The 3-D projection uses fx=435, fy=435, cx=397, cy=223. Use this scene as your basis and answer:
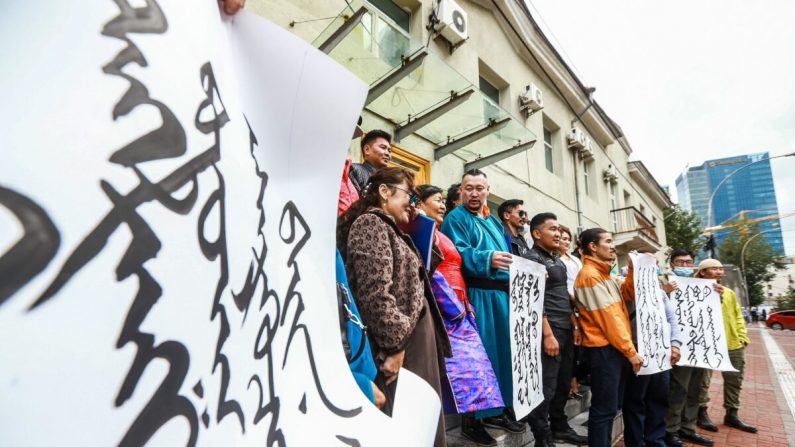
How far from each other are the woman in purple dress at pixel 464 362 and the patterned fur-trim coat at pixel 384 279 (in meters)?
0.44

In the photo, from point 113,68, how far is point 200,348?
1.17 ft

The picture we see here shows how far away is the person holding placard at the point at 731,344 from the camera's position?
4414mm

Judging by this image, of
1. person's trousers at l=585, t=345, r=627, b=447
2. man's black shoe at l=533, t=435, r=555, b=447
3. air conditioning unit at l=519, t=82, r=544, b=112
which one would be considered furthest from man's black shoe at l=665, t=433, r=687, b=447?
air conditioning unit at l=519, t=82, r=544, b=112

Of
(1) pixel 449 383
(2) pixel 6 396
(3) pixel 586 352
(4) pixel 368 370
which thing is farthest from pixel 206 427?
(3) pixel 586 352

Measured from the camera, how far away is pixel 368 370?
51.8 inches

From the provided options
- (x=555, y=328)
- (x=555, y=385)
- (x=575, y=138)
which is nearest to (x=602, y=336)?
(x=555, y=328)

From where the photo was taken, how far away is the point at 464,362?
84.4 inches

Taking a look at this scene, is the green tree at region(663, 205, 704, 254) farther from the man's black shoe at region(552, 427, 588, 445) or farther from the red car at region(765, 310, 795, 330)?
the man's black shoe at region(552, 427, 588, 445)

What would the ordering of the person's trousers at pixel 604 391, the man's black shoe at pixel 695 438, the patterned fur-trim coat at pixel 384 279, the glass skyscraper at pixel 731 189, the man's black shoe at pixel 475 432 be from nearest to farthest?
the patterned fur-trim coat at pixel 384 279 < the man's black shoe at pixel 475 432 < the person's trousers at pixel 604 391 < the man's black shoe at pixel 695 438 < the glass skyscraper at pixel 731 189

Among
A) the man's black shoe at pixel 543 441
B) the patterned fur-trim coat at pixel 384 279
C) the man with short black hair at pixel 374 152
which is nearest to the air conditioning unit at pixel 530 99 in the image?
the man with short black hair at pixel 374 152

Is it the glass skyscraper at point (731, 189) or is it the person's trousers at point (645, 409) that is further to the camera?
the glass skyscraper at point (731, 189)

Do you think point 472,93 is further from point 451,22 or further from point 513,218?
point 513,218

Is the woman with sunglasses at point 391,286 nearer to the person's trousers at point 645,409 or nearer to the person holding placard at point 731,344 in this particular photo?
the person's trousers at point 645,409

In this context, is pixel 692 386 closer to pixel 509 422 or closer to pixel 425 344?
pixel 509 422
